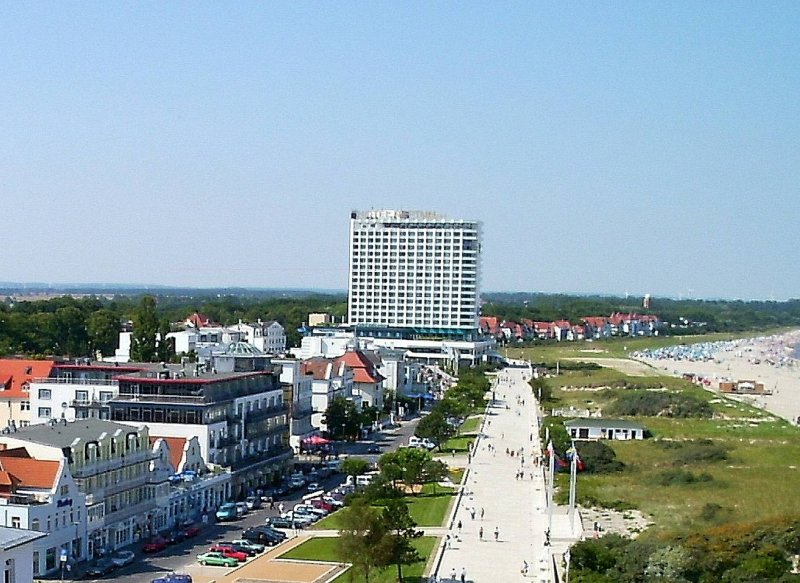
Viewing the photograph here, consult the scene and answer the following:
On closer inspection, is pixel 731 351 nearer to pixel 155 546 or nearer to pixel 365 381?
pixel 365 381

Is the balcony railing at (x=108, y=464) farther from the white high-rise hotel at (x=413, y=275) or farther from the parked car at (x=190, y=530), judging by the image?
the white high-rise hotel at (x=413, y=275)

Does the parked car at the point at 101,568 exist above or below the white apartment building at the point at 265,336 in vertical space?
below

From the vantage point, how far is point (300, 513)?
43688 millimetres

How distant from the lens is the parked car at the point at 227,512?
4350cm

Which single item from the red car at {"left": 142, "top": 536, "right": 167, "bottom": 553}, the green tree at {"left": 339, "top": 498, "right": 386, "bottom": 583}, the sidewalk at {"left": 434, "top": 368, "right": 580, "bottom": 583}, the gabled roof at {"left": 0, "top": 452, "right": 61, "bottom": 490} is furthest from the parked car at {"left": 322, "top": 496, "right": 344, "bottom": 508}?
the gabled roof at {"left": 0, "top": 452, "right": 61, "bottom": 490}

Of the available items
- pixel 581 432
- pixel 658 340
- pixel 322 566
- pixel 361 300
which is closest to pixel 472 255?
pixel 361 300

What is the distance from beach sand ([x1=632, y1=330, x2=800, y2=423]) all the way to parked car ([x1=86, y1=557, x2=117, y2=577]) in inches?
2551

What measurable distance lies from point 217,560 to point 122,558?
303 cm

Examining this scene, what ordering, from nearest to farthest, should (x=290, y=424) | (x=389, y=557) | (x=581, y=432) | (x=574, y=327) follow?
(x=389, y=557), (x=290, y=424), (x=581, y=432), (x=574, y=327)

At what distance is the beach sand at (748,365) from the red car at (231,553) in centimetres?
6121

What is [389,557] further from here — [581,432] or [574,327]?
[574,327]

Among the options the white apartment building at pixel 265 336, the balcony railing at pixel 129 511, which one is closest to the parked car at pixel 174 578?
the balcony railing at pixel 129 511

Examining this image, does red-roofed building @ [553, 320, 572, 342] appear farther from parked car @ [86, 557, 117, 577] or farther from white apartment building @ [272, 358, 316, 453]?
parked car @ [86, 557, 117, 577]

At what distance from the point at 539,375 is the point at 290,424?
207ft
